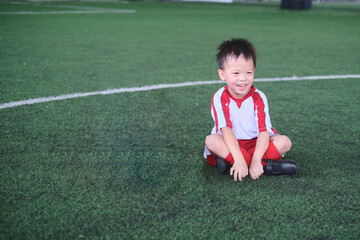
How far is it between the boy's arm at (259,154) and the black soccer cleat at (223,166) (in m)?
0.12

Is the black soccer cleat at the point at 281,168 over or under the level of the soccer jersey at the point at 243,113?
under

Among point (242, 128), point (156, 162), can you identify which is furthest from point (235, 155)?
point (156, 162)

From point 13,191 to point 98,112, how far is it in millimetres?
1292

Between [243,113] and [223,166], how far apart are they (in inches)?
13.1

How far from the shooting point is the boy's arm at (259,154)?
194 centimetres

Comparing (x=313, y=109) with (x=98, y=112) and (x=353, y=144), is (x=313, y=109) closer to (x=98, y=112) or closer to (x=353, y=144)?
(x=353, y=144)

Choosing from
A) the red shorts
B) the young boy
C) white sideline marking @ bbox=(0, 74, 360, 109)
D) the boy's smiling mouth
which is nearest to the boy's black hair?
the young boy

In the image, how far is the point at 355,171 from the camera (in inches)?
82.2

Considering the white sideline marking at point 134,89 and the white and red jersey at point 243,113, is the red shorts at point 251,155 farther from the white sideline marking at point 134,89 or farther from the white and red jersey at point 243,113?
the white sideline marking at point 134,89

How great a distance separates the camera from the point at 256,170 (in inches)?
76.6

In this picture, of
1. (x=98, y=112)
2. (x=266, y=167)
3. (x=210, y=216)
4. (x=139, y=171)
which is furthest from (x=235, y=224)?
(x=98, y=112)

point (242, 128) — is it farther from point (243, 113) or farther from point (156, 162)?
point (156, 162)

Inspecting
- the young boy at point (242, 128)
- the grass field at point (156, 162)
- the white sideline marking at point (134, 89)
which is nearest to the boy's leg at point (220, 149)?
the young boy at point (242, 128)

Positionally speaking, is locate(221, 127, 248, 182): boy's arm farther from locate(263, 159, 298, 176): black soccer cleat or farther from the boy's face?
the boy's face
